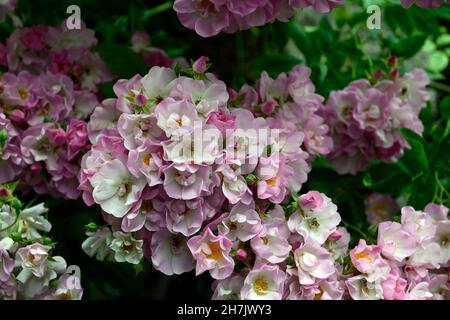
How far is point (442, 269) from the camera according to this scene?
1096 mm

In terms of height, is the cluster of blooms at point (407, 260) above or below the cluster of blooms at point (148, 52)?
below

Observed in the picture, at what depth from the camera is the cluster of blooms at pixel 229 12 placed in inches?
38.2

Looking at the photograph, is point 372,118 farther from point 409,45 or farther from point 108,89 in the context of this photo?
point 108,89

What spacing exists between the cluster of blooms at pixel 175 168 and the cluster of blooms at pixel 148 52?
255 millimetres

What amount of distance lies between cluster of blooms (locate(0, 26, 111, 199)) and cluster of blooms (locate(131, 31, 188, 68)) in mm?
92

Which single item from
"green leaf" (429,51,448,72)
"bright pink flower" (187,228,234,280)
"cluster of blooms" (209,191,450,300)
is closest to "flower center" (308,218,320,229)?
"cluster of blooms" (209,191,450,300)

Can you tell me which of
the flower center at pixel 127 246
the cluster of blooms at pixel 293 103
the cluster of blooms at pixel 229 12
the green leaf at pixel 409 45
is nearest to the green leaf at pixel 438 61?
the green leaf at pixel 409 45

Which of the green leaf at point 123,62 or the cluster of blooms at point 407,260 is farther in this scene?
the green leaf at point 123,62

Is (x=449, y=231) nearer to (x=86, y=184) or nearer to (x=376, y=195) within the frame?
(x=376, y=195)

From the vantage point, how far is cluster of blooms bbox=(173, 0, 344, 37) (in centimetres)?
97

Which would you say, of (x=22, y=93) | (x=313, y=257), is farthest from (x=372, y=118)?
(x=22, y=93)

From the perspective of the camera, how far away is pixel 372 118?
1.21 metres

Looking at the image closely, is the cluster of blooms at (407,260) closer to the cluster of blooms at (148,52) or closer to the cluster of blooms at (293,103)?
the cluster of blooms at (293,103)
